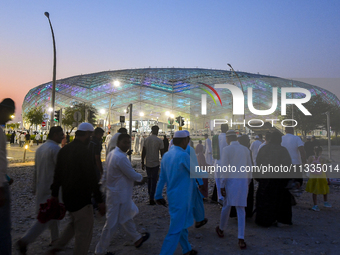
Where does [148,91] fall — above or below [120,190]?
above

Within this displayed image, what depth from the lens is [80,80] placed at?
203 ft

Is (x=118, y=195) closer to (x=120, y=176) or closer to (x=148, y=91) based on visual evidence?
(x=120, y=176)

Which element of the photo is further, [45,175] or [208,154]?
[208,154]

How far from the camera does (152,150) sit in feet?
20.5

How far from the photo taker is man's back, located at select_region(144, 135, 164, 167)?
622 centimetres

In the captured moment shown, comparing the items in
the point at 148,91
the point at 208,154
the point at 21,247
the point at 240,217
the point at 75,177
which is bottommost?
the point at 21,247

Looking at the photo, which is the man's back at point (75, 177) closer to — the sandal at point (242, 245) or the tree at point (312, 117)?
the sandal at point (242, 245)

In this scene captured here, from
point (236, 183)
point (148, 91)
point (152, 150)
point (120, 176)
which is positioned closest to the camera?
point (120, 176)

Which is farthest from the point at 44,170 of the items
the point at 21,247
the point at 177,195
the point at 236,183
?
the point at 236,183

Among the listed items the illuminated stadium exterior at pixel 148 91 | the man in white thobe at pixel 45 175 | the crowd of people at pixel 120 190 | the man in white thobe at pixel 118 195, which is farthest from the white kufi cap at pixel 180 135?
the illuminated stadium exterior at pixel 148 91

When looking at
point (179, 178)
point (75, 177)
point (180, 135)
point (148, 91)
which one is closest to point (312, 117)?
point (180, 135)

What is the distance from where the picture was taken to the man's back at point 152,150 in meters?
6.22

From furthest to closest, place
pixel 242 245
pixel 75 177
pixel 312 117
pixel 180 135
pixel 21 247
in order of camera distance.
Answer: pixel 312 117
pixel 242 245
pixel 180 135
pixel 21 247
pixel 75 177

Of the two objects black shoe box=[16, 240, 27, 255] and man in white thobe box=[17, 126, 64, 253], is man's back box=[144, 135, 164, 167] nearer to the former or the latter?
man in white thobe box=[17, 126, 64, 253]
